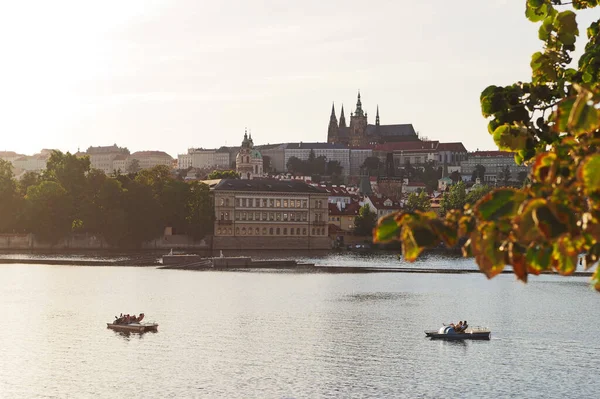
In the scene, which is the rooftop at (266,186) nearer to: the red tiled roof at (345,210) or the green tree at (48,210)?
the red tiled roof at (345,210)

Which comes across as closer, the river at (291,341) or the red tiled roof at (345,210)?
the river at (291,341)

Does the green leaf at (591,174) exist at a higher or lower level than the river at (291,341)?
higher

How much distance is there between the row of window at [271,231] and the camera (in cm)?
15400

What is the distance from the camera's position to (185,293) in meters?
80.0

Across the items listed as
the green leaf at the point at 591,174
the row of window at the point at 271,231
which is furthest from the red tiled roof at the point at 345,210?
the green leaf at the point at 591,174

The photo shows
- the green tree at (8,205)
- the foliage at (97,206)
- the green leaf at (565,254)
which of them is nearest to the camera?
the green leaf at (565,254)

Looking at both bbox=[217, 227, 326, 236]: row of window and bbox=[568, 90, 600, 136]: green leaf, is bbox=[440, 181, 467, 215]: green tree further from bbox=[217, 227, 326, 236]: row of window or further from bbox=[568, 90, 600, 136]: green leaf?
bbox=[568, 90, 600, 136]: green leaf

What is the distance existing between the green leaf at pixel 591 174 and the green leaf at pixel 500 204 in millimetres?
705

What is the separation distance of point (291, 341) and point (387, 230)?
46.4 m

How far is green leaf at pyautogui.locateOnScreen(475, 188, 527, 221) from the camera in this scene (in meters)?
6.86

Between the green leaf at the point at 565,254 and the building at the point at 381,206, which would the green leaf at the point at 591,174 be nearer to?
the green leaf at the point at 565,254

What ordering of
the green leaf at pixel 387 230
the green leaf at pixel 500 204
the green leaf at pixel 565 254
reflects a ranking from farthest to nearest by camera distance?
the green leaf at pixel 387 230
the green leaf at pixel 500 204
the green leaf at pixel 565 254

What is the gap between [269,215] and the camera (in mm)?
158250

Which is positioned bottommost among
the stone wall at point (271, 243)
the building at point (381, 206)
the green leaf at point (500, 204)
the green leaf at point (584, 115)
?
the green leaf at point (500, 204)
